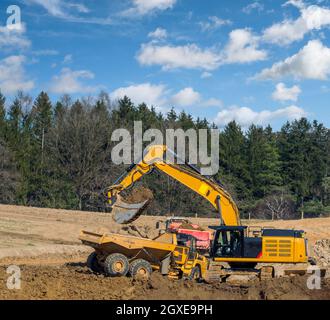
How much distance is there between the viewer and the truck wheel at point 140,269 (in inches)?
669

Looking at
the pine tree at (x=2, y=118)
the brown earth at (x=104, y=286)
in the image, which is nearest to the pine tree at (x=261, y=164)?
the pine tree at (x=2, y=118)

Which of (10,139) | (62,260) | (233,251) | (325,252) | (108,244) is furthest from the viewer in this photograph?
(10,139)

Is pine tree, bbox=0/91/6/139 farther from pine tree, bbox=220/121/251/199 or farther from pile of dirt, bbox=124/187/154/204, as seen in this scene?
pile of dirt, bbox=124/187/154/204

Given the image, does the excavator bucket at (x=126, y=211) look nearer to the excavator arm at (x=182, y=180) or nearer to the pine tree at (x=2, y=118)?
the excavator arm at (x=182, y=180)

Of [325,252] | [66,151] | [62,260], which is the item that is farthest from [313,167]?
[62,260]

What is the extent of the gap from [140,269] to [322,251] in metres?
17.4

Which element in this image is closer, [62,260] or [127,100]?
[62,260]

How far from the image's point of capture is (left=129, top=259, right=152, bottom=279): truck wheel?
17.0 metres

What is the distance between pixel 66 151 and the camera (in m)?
63.9

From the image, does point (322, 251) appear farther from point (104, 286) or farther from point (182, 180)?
point (104, 286)

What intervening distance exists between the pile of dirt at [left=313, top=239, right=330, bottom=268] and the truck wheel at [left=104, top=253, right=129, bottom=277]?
1340 cm

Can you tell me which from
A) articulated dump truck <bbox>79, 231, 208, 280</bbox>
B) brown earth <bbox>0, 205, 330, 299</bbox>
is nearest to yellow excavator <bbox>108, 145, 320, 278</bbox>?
articulated dump truck <bbox>79, 231, 208, 280</bbox>

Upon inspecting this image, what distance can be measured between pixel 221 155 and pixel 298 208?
1274cm
